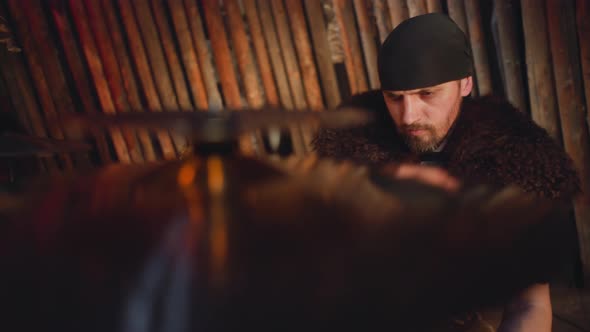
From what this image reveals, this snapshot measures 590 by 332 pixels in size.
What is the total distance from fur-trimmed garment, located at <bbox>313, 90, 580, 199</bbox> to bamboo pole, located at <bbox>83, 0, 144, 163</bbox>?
1285mm

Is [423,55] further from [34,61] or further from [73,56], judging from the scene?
[34,61]

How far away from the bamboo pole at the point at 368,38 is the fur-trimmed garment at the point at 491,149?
0.63m

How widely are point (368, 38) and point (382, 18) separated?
128 millimetres

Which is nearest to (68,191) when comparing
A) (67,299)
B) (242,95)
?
(67,299)

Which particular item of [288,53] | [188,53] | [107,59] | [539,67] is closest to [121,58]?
[107,59]

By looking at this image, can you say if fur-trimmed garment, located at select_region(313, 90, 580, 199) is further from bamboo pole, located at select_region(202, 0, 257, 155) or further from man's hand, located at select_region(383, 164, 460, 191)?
bamboo pole, located at select_region(202, 0, 257, 155)

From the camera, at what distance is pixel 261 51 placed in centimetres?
213

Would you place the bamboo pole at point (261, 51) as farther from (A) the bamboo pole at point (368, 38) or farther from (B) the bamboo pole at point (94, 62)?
(B) the bamboo pole at point (94, 62)

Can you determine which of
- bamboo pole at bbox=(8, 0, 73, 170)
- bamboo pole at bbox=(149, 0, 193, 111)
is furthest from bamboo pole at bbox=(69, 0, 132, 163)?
bamboo pole at bbox=(149, 0, 193, 111)

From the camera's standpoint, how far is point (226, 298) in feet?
1.16

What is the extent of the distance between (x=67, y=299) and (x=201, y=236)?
0.14m

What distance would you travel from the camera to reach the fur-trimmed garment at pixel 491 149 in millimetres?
1183

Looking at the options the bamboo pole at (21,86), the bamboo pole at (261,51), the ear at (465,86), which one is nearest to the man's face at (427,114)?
the ear at (465,86)

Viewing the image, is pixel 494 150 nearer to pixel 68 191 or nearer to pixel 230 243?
pixel 230 243
